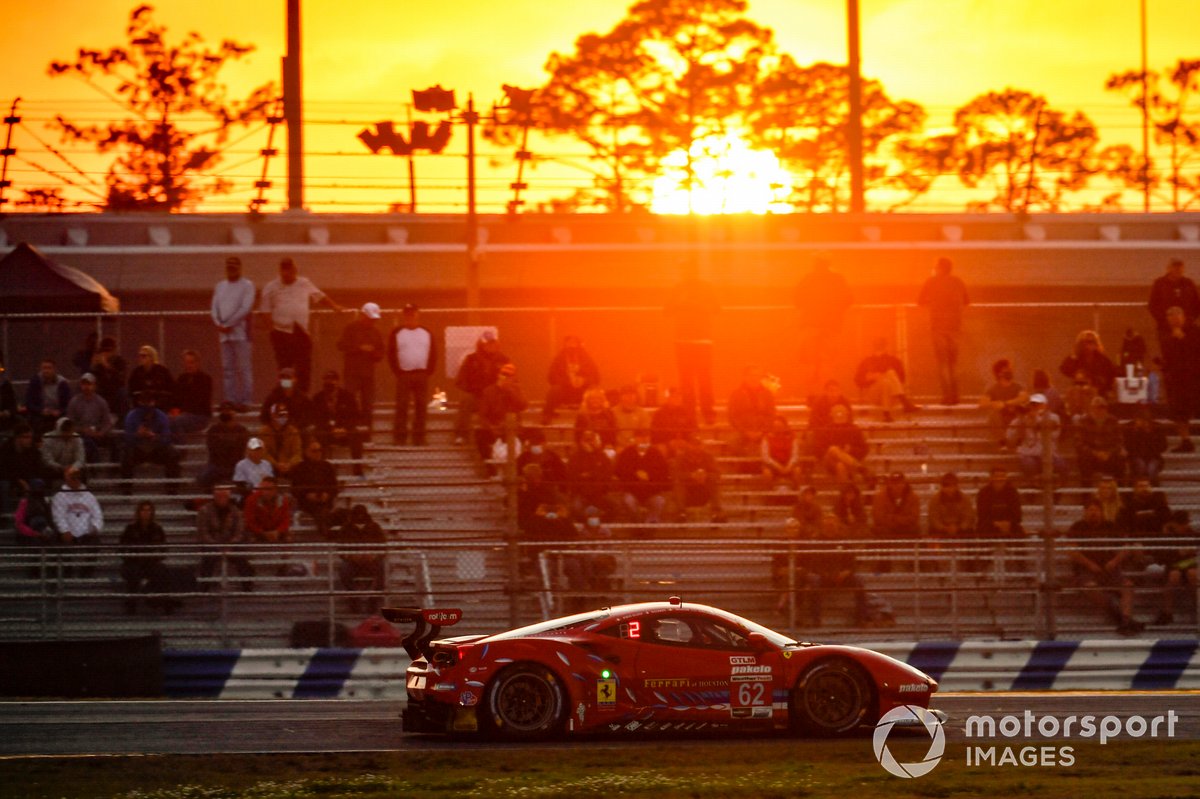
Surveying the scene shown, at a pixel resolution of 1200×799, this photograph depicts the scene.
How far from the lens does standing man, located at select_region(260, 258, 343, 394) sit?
2086 cm

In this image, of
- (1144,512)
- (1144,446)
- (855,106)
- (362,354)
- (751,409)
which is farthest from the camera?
(855,106)

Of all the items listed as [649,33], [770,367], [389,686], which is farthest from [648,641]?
[649,33]

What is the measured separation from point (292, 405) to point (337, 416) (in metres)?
0.51

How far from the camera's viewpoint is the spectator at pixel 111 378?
20.5 m

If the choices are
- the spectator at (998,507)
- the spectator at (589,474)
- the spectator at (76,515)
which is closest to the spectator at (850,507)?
the spectator at (998,507)

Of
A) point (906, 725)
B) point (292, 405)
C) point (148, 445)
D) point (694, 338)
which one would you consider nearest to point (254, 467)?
point (292, 405)

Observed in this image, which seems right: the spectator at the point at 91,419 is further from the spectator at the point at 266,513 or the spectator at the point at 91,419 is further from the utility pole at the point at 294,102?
the utility pole at the point at 294,102

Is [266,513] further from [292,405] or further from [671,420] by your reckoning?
[671,420]

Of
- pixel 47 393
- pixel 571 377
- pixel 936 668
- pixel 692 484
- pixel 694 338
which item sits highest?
pixel 694 338

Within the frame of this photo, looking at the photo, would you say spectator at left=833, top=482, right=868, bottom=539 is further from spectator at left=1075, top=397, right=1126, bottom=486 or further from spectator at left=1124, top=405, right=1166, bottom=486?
spectator at left=1124, top=405, right=1166, bottom=486

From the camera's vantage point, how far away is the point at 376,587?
54.2ft

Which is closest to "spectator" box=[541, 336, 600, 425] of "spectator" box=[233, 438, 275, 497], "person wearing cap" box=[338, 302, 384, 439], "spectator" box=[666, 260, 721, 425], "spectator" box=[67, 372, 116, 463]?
"spectator" box=[666, 260, 721, 425]

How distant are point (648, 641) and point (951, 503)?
6.44 m

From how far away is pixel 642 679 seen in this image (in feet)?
39.7
